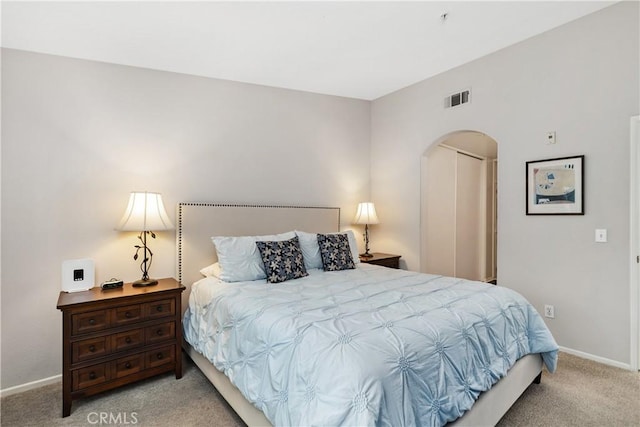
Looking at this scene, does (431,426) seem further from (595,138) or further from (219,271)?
(595,138)

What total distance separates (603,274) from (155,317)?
11.5 ft

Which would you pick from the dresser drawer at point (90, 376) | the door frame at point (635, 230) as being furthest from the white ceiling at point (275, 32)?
the dresser drawer at point (90, 376)

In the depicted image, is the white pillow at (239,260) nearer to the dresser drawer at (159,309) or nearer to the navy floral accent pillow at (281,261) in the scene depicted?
the navy floral accent pillow at (281,261)

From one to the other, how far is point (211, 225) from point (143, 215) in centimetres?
68

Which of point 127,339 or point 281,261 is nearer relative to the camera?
point 127,339

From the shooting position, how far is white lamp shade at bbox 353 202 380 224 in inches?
167

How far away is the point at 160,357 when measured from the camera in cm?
256

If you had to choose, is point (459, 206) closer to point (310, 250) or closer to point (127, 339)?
point (310, 250)

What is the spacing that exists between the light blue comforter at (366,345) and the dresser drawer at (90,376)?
2.05ft

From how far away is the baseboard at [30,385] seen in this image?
2.50m

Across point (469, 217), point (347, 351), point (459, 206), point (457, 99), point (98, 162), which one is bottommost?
point (347, 351)

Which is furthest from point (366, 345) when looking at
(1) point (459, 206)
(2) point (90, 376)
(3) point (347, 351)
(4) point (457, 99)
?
(1) point (459, 206)

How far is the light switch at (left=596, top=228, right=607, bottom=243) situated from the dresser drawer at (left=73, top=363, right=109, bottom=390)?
3.83 meters

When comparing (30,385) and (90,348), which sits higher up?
(90,348)
